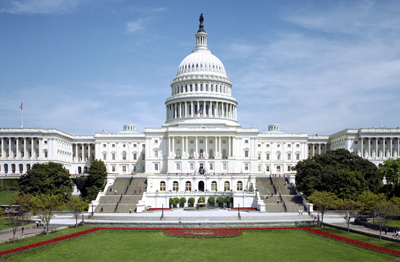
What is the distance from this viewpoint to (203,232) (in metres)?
52.0

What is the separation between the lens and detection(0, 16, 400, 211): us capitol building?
110m

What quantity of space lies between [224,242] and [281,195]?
37.7 meters

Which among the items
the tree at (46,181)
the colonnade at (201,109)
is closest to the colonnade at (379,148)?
the colonnade at (201,109)

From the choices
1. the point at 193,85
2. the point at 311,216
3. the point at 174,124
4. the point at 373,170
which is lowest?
the point at 311,216

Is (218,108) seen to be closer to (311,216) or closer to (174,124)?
(174,124)

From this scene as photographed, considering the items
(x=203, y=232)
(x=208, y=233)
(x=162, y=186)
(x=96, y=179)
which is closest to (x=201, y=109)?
(x=162, y=186)

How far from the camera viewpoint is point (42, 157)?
118 metres

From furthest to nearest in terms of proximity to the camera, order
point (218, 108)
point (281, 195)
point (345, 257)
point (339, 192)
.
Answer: point (218, 108) < point (281, 195) < point (339, 192) < point (345, 257)

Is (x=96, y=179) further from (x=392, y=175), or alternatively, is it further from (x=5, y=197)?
(x=392, y=175)

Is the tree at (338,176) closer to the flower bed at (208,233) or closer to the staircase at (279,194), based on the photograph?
the staircase at (279,194)

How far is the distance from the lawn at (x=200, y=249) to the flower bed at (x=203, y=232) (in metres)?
1.21

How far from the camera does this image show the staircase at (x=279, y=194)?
74875 mm

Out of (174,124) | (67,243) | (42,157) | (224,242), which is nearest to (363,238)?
(224,242)

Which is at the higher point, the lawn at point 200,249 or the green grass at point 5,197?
the lawn at point 200,249
